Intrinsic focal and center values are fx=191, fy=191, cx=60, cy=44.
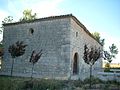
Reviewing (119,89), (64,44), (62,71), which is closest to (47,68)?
(62,71)

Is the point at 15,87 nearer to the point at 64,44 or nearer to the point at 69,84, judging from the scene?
the point at 69,84

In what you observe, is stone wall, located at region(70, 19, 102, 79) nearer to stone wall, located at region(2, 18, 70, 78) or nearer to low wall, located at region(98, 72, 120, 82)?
stone wall, located at region(2, 18, 70, 78)

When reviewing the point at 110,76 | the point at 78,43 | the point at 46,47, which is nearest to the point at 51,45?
the point at 46,47

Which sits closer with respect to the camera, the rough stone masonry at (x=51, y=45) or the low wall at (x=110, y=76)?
the low wall at (x=110, y=76)

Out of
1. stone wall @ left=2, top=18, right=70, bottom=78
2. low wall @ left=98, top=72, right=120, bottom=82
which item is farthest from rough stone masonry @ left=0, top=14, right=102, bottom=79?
low wall @ left=98, top=72, right=120, bottom=82

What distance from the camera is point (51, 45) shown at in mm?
16516

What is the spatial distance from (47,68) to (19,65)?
3.22 metres

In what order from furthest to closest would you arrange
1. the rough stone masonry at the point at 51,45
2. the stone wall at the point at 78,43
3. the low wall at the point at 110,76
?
1. the stone wall at the point at 78,43
2. the rough stone masonry at the point at 51,45
3. the low wall at the point at 110,76

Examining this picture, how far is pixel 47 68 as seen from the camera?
16.4 metres

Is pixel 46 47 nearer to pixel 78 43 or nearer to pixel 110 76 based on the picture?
pixel 78 43

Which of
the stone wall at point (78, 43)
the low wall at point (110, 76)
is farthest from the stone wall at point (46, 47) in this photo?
the low wall at point (110, 76)

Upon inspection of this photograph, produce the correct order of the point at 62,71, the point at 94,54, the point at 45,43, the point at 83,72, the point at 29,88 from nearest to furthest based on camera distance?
the point at 29,88
the point at 94,54
the point at 62,71
the point at 45,43
the point at 83,72

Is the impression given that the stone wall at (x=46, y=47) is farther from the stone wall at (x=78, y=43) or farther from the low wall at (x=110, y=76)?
the low wall at (x=110, y=76)

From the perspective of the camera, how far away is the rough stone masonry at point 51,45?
15789mm
